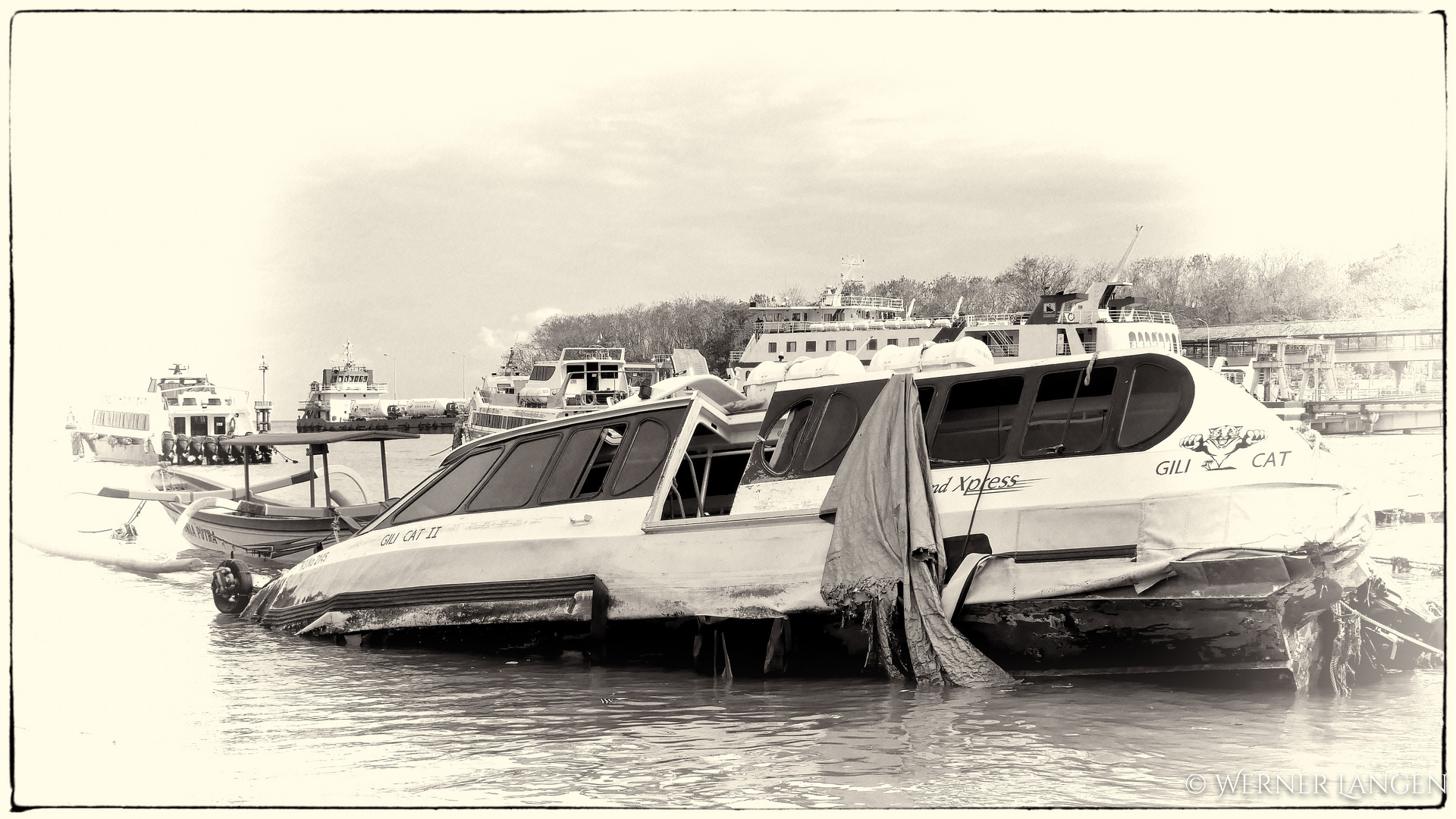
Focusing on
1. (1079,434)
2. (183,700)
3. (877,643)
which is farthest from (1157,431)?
(183,700)

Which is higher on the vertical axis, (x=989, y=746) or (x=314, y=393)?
(x=314, y=393)

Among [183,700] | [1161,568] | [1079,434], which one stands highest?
[1079,434]

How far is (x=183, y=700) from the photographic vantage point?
325 inches

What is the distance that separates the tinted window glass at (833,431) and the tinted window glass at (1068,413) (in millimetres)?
1328

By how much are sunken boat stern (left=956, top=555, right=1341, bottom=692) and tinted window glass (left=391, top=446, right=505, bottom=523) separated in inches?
196

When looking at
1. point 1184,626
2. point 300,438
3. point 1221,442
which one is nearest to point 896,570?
point 1184,626

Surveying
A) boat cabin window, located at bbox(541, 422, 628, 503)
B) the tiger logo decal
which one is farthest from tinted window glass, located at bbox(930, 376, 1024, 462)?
boat cabin window, located at bbox(541, 422, 628, 503)

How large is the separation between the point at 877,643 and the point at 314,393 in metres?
90.4

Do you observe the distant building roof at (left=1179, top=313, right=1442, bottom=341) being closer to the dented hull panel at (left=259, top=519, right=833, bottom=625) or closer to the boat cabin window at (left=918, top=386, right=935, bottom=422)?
the boat cabin window at (left=918, top=386, right=935, bottom=422)

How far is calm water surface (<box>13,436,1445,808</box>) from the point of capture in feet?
18.9

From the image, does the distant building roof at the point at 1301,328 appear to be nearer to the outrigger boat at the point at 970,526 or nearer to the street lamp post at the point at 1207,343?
the street lamp post at the point at 1207,343

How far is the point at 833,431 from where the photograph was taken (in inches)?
327

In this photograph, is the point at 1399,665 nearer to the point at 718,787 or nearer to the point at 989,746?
the point at 989,746

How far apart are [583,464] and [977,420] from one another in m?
3.41
